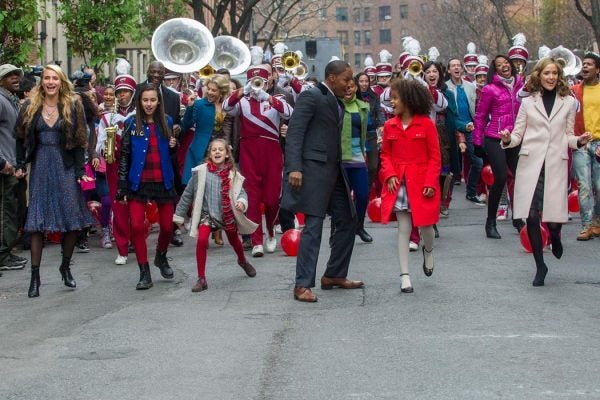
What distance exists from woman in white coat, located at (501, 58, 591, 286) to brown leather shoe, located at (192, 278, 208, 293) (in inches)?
102

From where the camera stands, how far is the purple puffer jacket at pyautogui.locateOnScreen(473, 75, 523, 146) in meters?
14.4

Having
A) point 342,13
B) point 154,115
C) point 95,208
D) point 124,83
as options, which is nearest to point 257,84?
point 124,83

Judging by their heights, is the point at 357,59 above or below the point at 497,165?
above

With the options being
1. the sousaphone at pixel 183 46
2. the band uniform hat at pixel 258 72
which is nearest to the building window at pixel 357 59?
the sousaphone at pixel 183 46

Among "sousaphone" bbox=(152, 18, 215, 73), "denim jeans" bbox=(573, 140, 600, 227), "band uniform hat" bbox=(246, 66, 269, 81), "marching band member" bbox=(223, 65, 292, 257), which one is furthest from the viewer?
"sousaphone" bbox=(152, 18, 215, 73)

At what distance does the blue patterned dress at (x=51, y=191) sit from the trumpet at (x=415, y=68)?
515 cm

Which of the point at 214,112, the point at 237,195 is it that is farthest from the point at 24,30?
the point at 237,195

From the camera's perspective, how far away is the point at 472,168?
65.3 ft

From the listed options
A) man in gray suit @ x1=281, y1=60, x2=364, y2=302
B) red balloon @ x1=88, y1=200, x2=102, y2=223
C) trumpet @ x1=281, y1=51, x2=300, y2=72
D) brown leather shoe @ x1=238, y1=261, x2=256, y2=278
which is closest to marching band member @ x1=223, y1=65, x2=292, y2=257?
brown leather shoe @ x1=238, y1=261, x2=256, y2=278

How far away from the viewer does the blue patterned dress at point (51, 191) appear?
11.2 meters

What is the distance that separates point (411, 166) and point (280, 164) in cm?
350

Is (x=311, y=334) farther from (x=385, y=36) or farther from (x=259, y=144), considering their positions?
(x=385, y=36)

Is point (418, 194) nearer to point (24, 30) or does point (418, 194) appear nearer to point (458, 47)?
point (24, 30)

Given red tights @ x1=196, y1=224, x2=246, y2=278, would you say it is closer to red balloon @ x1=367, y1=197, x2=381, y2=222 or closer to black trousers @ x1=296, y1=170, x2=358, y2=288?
black trousers @ x1=296, y1=170, x2=358, y2=288
